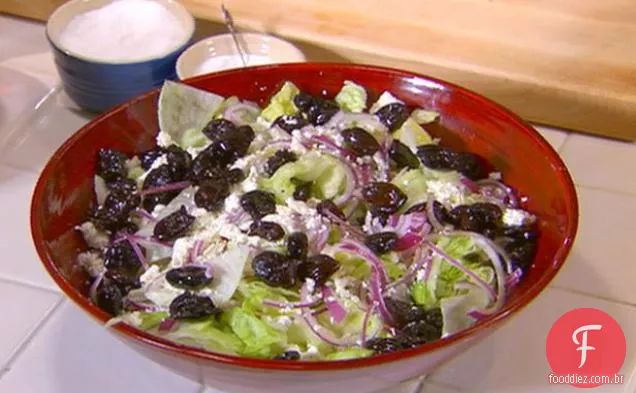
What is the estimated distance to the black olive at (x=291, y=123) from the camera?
960 millimetres

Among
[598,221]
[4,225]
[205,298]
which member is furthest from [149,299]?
[598,221]

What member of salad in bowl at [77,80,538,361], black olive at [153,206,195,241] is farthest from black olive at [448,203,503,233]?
black olive at [153,206,195,241]

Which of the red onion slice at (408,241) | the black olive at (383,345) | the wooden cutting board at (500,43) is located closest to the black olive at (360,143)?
the red onion slice at (408,241)

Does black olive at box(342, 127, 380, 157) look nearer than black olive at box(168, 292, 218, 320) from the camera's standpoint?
No

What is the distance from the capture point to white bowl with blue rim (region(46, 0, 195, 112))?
1150 millimetres

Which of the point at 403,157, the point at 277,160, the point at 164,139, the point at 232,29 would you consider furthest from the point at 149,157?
the point at 232,29

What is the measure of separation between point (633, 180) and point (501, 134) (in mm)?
257

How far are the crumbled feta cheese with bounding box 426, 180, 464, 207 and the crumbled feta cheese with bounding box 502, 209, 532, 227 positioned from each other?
0.04 metres

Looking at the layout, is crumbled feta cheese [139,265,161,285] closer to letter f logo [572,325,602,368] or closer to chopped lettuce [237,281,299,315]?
chopped lettuce [237,281,299,315]

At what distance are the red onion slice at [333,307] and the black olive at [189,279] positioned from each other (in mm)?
88

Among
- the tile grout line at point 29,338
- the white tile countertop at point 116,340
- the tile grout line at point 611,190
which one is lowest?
Result: the tile grout line at point 29,338

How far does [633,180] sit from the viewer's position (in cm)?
112

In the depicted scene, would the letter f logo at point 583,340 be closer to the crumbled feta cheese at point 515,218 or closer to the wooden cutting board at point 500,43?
the crumbled feta cheese at point 515,218

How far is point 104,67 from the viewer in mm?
1146
